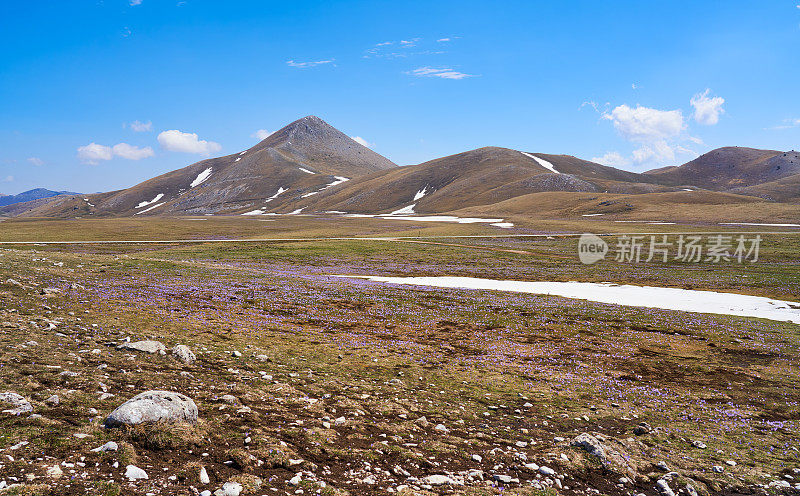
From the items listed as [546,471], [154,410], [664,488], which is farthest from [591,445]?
[154,410]

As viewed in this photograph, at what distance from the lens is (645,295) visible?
39188 mm

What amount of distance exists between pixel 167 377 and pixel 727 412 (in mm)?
18666

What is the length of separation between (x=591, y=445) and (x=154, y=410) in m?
10.6

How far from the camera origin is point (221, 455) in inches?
333

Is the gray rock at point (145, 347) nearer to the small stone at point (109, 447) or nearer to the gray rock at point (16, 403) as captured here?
the gray rock at point (16, 403)

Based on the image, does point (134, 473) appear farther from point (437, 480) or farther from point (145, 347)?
point (145, 347)

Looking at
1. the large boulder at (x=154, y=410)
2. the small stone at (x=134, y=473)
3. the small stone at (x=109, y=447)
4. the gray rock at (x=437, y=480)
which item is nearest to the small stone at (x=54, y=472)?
the small stone at (x=109, y=447)

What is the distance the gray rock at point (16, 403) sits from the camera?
8649 mm

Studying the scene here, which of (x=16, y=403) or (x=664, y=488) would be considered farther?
(x=664, y=488)

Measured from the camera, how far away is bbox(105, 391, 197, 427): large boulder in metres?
8.77

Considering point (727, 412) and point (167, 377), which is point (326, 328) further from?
point (727, 412)

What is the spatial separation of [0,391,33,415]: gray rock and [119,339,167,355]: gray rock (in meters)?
5.30

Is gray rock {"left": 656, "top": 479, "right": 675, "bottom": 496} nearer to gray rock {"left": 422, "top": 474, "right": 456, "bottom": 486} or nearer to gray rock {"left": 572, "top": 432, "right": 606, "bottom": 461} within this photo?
gray rock {"left": 572, "top": 432, "right": 606, "bottom": 461}

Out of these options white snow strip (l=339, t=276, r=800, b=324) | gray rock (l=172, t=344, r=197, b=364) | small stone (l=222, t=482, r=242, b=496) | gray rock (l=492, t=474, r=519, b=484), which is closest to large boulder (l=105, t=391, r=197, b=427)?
small stone (l=222, t=482, r=242, b=496)
